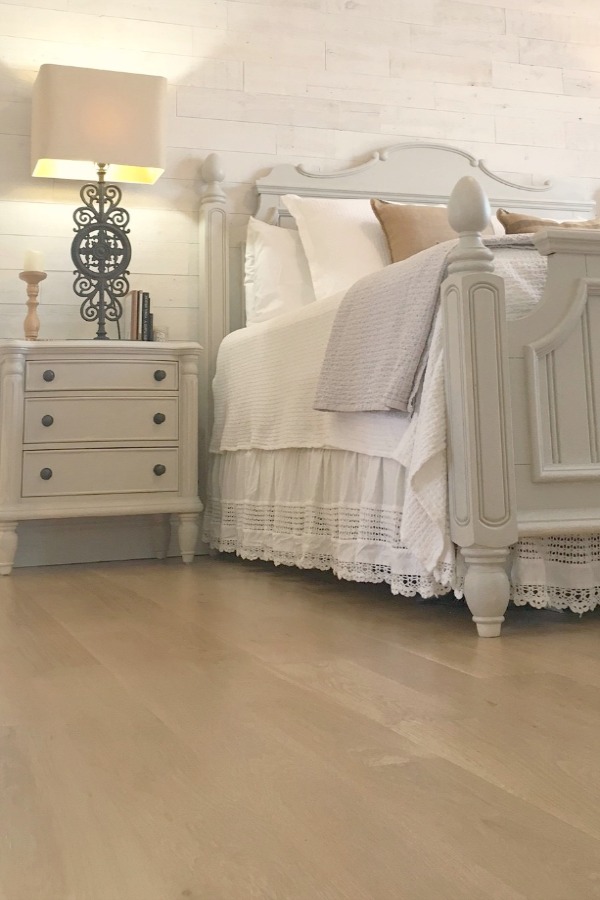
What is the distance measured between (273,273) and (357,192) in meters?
0.56

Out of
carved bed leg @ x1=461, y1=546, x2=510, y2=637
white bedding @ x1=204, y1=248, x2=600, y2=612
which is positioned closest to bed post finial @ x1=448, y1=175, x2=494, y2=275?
white bedding @ x1=204, y1=248, x2=600, y2=612

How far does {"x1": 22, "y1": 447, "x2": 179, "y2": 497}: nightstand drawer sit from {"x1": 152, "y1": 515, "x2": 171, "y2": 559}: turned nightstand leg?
1.08 ft

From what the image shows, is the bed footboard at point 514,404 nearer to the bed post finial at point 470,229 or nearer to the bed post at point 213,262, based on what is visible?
the bed post finial at point 470,229

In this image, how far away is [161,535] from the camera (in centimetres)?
318

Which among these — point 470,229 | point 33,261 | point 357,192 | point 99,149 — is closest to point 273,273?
point 357,192

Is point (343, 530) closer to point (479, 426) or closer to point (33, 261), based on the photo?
point (479, 426)

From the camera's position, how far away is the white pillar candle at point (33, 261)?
2.89 metres

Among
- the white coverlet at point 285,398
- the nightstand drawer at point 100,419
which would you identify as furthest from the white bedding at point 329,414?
the nightstand drawer at point 100,419

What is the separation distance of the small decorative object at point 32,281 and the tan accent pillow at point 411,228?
1.11 m

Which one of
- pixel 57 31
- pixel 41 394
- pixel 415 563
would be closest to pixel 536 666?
pixel 415 563

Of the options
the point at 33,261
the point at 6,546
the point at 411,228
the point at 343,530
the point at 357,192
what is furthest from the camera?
the point at 357,192

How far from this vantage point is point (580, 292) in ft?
5.64

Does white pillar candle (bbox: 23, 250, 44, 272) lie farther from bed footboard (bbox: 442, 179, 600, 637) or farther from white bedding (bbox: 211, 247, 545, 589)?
bed footboard (bbox: 442, 179, 600, 637)

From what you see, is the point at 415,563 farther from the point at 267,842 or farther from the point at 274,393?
the point at 267,842
